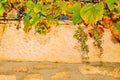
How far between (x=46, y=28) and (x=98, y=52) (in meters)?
0.68

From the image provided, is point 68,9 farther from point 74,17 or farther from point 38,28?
point 38,28

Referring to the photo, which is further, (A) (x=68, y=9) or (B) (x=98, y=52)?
(A) (x=68, y=9)

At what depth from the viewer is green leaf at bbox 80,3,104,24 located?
389 cm

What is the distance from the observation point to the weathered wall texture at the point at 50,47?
380cm

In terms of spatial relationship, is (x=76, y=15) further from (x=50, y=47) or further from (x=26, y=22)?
(x=26, y=22)

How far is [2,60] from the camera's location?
3.75 meters

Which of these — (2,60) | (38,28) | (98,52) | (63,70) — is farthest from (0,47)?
(98,52)

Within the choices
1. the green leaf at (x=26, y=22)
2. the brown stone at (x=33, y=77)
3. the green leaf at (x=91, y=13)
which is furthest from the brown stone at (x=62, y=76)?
the green leaf at (x=26, y=22)

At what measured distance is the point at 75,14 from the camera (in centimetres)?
402

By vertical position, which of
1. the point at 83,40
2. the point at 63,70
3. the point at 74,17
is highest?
the point at 74,17

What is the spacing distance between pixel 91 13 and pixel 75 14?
0.21 m

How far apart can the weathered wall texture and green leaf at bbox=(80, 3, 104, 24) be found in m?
0.24

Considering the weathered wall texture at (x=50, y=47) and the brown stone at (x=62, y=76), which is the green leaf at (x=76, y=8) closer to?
the weathered wall texture at (x=50, y=47)

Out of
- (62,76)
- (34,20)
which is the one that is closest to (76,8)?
(34,20)
